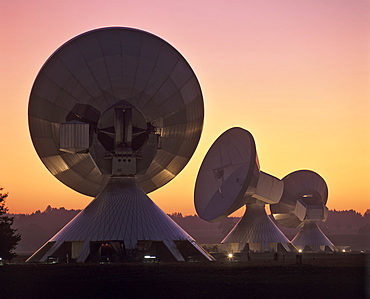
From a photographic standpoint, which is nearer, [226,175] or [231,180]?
[231,180]

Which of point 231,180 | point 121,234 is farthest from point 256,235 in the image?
point 121,234

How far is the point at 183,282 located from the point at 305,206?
68849 mm

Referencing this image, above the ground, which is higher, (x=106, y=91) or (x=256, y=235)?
(x=106, y=91)

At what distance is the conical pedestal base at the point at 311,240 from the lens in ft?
343

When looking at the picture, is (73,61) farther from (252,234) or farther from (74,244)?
(252,234)

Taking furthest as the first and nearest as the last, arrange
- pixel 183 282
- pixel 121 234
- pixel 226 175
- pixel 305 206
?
pixel 305 206 < pixel 226 175 < pixel 121 234 < pixel 183 282

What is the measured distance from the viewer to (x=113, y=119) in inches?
2224

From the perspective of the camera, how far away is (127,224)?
5506 centimetres

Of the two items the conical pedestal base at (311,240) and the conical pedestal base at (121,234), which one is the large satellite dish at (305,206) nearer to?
the conical pedestal base at (311,240)

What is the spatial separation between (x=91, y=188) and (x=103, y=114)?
10.2 meters

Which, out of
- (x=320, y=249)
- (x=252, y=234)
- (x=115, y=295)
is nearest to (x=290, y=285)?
(x=115, y=295)

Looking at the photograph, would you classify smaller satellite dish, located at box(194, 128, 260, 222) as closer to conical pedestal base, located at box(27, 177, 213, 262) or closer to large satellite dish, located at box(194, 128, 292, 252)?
large satellite dish, located at box(194, 128, 292, 252)

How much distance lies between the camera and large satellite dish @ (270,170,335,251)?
100 meters

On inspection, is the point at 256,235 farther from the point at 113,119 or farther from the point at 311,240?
the point at 113,119
